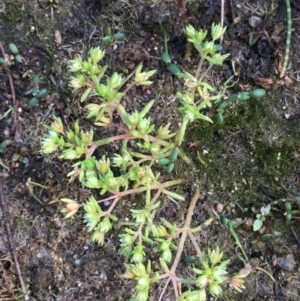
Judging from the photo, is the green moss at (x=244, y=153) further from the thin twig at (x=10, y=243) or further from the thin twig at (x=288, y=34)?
the thin twig at (x=10, y=243)

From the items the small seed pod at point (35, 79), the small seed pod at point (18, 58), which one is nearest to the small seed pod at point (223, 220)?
the small seed pod at point (35, 79)

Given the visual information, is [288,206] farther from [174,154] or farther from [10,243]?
[10,243]

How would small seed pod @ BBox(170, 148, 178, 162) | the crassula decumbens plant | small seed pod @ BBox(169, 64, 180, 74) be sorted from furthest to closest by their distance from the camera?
small seed pod @ BBox(169, 64, 180, 74) → small seed pod @ BBox(170, 148, 178, 162) → the crassula decumbens plant

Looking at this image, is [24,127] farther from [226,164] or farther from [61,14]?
[226,164]

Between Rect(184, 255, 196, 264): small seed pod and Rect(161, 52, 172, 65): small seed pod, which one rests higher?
Rect(161, 52, 172, 65): small seed pod

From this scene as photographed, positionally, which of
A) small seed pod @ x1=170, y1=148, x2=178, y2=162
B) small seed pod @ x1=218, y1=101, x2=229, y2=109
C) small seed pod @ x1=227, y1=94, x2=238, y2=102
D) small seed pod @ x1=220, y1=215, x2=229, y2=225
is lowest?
small seed pod @ x1=220, y1=215, x2=229, y2=225

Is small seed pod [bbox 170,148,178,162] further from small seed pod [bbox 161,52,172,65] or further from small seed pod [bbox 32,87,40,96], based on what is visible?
small seed pod [bbox 32,87,40,96]

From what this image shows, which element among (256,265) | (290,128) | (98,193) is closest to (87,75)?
(98,193)

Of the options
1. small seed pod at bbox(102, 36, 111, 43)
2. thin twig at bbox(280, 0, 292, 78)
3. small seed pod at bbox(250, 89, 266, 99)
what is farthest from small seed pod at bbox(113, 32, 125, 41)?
thin twig at bbox(280, 0, 292, 78)
